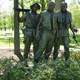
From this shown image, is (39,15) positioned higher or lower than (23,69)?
higher

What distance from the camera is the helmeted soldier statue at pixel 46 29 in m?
11.8

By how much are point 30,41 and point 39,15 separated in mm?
830

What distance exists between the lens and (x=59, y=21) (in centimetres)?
1199

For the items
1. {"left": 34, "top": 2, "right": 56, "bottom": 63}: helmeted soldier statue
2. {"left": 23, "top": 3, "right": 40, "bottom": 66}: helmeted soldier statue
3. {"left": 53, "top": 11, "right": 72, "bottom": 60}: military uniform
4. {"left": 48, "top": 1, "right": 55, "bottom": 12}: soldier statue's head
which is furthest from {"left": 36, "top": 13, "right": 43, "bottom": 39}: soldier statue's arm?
{"left": 53, "top": 11, "right": 72, "bottom": 60}: military uniform

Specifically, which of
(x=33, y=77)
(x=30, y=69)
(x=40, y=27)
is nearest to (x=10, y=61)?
(x=30, y=69)

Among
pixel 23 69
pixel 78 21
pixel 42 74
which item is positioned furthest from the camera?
pixel 78 21

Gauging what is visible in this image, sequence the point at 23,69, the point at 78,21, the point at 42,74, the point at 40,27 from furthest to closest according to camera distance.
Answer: the point at 78,21 → the point at 40,27 → the point at 23,69 → the point at 42,74

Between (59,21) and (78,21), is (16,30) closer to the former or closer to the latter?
(59,21)

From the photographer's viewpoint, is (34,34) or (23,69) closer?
(23,69)

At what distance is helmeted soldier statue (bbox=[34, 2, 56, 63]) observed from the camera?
11.8m

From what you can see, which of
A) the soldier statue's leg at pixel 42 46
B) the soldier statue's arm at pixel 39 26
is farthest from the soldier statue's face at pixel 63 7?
the soldier statue's leg at pixel 42 46

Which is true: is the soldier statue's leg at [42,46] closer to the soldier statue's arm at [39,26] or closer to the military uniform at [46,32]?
the military uniform at [46,32]

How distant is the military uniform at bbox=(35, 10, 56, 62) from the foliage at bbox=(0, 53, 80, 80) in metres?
2.95

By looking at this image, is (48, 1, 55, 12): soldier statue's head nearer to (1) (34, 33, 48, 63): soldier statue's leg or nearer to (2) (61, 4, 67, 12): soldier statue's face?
(2) (61, 4, 67, 12): soldier statue's face
